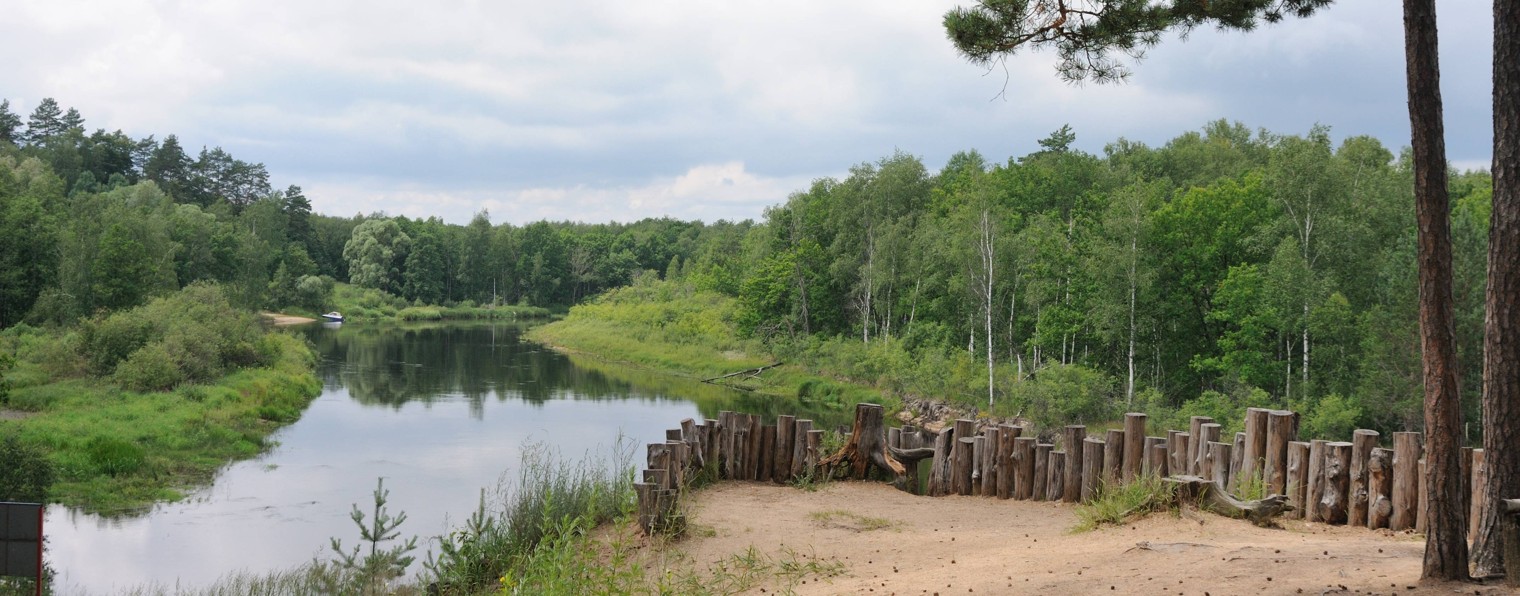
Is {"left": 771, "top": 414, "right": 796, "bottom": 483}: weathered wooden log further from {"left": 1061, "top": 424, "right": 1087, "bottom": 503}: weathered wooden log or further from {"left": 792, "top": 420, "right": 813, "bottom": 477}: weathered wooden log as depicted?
{"left": 1061, "top": 424, "right": 1087, "bottom": 503}: weathered wooden log

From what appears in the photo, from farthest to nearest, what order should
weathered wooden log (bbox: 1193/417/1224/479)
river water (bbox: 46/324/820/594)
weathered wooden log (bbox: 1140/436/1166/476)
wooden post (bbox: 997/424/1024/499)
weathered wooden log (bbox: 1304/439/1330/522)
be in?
river water (bbox: 46/324/820/594)
wooden post (bbox: 997/424/1024/499)
weathered wooden log (bbox: 1140/436/1166/476)
weathered wooden log (bbox: 1193/417/1224/479)
weathered wooden log (bbox: 1304/439/1330/522)

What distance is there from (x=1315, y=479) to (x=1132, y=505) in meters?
1.61

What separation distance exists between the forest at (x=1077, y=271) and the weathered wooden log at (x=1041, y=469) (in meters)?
18.4

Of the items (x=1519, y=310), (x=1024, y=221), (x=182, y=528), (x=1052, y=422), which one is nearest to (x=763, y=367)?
(x=1024, y=221)

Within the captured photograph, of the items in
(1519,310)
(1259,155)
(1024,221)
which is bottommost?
(1519,310)

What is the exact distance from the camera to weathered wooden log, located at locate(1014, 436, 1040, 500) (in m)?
11.2

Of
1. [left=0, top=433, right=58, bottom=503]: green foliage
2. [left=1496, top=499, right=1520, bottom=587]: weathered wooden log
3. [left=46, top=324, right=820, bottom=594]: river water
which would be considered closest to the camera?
[left=1496, top=499, right=1520, bottom=587]: weathered wooden log

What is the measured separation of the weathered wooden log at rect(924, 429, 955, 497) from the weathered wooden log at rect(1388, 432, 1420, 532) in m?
4.26

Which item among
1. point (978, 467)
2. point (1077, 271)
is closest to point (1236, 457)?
point (978, 467)

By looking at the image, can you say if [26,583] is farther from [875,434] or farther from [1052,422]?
[1052,422]

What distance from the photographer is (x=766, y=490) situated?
37.7 feet

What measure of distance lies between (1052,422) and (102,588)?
23.1 meters

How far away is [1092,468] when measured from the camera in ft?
35.1

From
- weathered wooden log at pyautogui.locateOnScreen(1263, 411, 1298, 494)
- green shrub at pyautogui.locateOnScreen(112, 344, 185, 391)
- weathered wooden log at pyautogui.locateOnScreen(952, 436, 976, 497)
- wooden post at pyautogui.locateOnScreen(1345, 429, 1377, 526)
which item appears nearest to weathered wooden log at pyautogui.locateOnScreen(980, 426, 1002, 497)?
weathered wooden log at pyautogui.locateOnScreen(952, 436, 976, 497)
